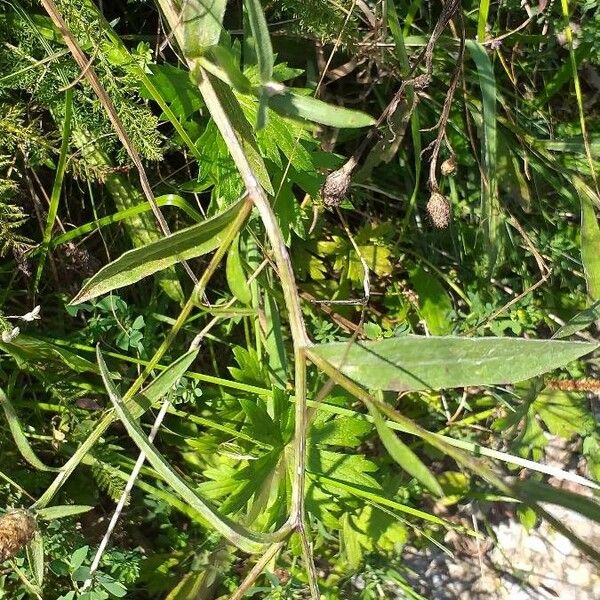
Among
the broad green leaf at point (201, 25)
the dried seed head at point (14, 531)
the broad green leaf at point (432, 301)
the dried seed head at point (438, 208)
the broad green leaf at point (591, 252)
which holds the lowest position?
the broad green leaf at point (432, 301)

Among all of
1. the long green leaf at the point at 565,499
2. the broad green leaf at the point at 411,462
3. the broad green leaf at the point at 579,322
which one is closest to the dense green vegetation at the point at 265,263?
the broad green leaf at the point at 579,322

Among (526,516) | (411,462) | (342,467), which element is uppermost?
(411,462)

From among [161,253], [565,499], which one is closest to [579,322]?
[565,499]

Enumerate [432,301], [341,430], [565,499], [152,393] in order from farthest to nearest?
[432,301] < [341,430] < [152,393] < [565,499]

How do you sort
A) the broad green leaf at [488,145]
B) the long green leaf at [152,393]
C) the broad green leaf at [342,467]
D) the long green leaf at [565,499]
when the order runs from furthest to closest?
the broad green leaf at [342,467] → the broad green leaf at [488,145] → the long green leaf at [152,393] → the long green leaf at [565,499]

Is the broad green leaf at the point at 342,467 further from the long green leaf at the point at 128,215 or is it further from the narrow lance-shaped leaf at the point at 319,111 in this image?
the narrow lance-shaped leaf at the point at 319,111

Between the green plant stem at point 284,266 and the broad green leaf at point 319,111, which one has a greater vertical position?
the broad green leaf at point 319,111

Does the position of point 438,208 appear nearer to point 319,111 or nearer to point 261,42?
point 319,111
